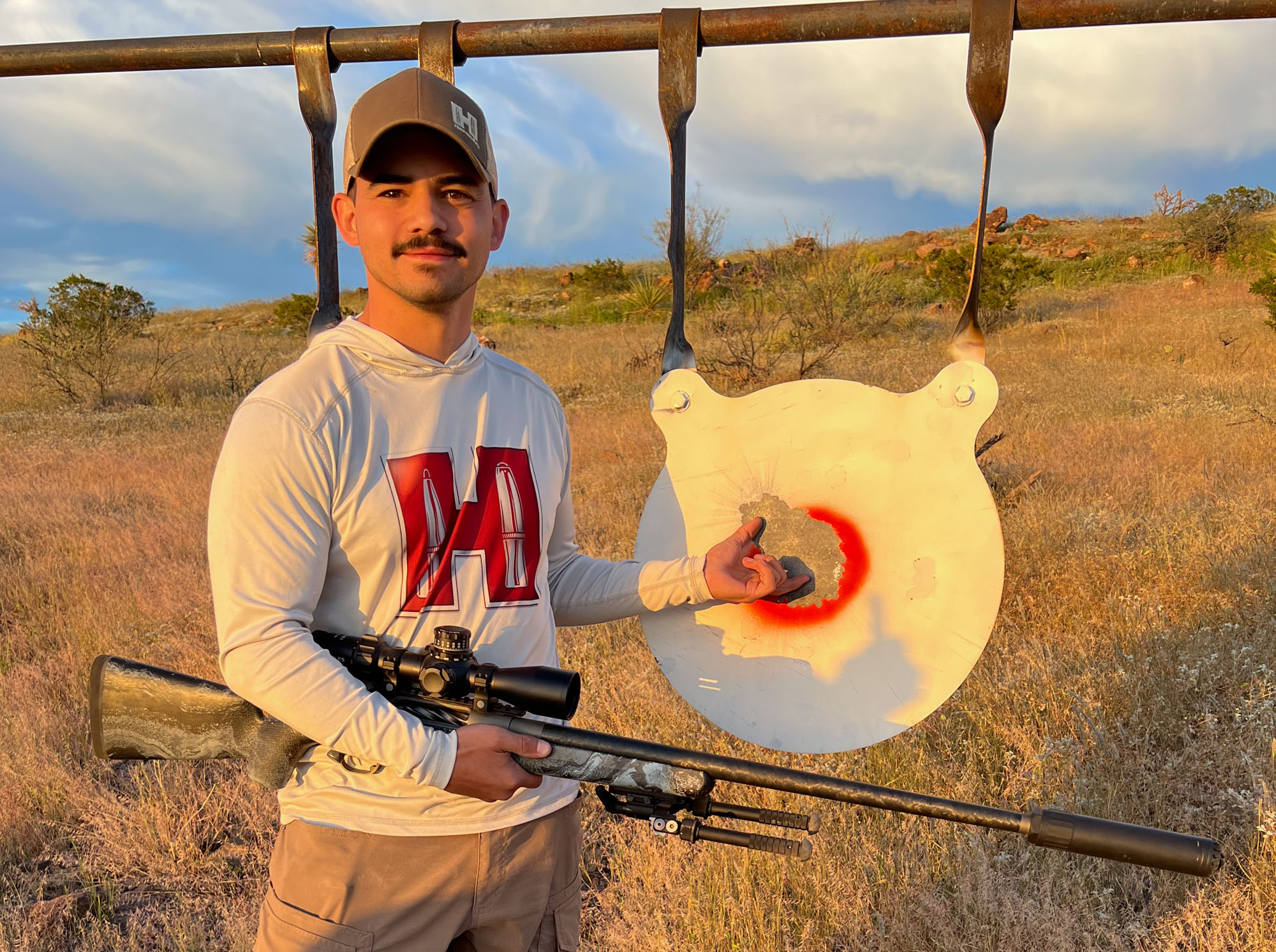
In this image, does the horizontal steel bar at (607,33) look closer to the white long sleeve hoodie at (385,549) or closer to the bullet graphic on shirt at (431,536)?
the white long sleeve hoodie at (385,549)

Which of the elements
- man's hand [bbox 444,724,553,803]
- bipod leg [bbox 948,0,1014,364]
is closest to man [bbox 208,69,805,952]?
man's hand [bbox 444,724,553,803]

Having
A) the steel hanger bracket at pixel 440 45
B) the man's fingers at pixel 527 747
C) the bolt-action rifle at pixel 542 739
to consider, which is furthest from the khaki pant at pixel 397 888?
the steel hanger bracket at pixel 440 45

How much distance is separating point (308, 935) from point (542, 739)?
2.04 feet

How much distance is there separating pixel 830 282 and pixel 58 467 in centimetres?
1208

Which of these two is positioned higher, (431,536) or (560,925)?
(431,536)

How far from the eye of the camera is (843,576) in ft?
6.34

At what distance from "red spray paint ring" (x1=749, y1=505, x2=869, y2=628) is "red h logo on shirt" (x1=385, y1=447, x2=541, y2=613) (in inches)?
23.4

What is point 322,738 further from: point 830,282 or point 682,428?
point 830,282

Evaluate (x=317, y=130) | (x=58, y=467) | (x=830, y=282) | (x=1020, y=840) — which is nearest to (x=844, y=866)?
(x=1020, y=840)

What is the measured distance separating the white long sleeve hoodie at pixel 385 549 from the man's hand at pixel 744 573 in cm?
4

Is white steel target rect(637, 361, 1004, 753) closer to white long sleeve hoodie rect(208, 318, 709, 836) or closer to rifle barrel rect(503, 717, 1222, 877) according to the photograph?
white long sleeve hoodie rect(208, 318, 709, 836)

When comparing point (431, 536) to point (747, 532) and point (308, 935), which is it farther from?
point (308, 935)

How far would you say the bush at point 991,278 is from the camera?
1798 centimetres

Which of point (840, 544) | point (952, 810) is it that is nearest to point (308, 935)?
point (952, 810)
